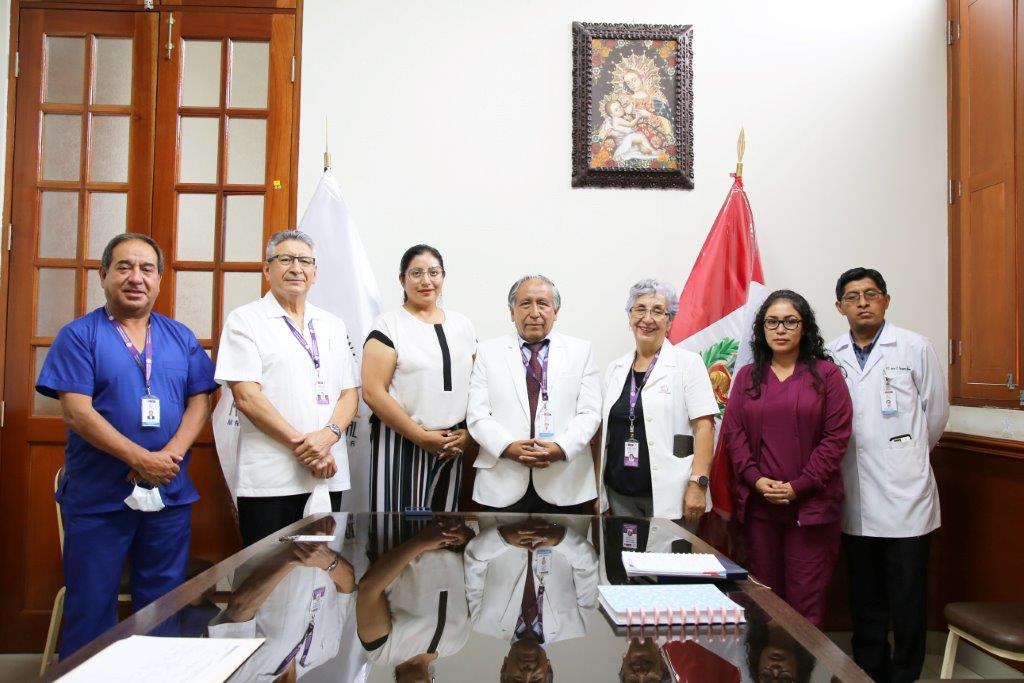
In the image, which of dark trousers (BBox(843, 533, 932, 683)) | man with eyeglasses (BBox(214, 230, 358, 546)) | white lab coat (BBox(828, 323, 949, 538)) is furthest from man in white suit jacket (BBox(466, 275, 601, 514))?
dark trousers (BBox(843, 533, 932, 683))

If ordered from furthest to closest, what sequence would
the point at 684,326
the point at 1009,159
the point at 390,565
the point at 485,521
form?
the point at 684,326 → the point at 1009,159 → the point at 485,521 → the point at 390,565

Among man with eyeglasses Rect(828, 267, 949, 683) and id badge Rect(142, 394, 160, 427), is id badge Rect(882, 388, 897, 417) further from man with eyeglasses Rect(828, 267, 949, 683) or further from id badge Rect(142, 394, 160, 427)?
id badge Rect(142, 394, 160, 427)

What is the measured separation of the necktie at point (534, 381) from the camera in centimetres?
273

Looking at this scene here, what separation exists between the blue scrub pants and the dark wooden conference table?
43.5 inches

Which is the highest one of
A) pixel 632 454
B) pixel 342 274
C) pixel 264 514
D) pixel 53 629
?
pixel 342 274

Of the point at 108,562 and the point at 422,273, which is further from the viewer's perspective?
the point at 422,273

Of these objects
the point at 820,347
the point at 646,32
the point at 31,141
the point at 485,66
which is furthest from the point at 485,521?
the point at 31,141

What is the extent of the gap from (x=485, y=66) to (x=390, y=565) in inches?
109

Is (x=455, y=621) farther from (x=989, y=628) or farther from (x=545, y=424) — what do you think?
(x=989, y=628)

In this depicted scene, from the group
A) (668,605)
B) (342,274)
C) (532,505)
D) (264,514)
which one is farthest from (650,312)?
(668,605)

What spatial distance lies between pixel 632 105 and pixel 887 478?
6.74 feet

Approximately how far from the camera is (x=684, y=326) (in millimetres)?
3338

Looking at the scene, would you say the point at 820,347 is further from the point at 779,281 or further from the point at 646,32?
the point at 646,32

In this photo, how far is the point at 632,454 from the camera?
8.99 feet
